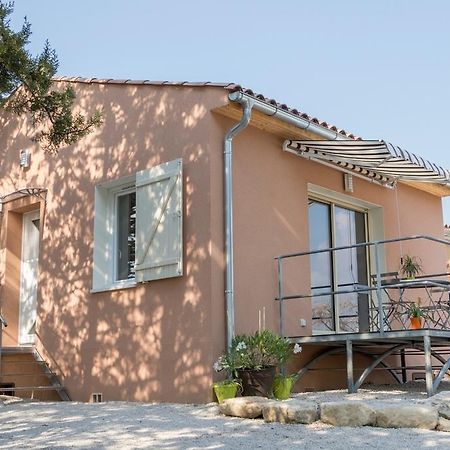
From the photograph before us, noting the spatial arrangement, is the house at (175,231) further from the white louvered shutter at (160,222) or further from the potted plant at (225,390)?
the potted plant at (225,390)

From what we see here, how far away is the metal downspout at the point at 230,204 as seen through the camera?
8.24 metres

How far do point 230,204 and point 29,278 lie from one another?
4.42 metres

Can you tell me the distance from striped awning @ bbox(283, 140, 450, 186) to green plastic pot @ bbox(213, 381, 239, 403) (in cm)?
344

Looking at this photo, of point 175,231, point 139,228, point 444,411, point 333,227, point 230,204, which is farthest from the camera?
point 333,227

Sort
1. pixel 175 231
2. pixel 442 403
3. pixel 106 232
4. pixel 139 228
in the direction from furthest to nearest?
pixel 106 232 → pixel 139 228 → pixel 175 231 → pixel 442 403

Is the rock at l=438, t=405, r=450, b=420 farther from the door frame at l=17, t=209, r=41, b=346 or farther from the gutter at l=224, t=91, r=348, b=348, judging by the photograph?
the door frame at l=17, t=209, r=41, b=346

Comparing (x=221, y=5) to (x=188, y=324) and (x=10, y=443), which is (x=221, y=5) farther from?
(x=10, y=443)

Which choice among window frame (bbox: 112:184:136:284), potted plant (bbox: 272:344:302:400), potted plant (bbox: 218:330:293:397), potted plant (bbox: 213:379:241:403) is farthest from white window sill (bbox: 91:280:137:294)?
potted plant (bbox: 272:344:302:400)

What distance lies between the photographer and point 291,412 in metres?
6.54

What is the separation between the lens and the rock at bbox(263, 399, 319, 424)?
21.3 feet

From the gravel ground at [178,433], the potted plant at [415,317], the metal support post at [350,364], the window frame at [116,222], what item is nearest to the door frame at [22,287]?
the window frame at [116,222]

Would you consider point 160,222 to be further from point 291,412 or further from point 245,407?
point 291,412

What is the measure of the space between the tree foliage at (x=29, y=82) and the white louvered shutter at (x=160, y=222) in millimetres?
1548

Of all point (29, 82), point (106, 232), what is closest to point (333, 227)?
point (106, 232)
